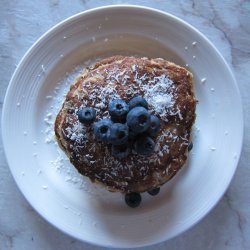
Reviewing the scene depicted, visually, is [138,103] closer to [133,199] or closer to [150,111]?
[150,111]

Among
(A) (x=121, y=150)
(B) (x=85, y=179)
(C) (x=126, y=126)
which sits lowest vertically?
(B) (x=85, y=179)

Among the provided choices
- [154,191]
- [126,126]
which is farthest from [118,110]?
[154,191]

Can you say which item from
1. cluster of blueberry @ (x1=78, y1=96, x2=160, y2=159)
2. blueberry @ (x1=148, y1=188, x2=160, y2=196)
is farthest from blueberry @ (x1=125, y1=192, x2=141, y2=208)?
cluster of blueberry @ (x1=78, y1=96, x2=160, y2=159)

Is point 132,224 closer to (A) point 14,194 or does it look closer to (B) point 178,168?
(B) point 178,168

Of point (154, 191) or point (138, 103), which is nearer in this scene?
point (138, 103)

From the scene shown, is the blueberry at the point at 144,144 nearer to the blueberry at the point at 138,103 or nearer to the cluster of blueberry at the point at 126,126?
the cluster of blueberry at the point at 126,126
